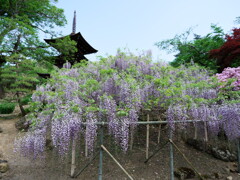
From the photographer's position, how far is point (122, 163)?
473 centimetres

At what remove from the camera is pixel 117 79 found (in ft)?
14.0

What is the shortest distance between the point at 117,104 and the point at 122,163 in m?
1.71

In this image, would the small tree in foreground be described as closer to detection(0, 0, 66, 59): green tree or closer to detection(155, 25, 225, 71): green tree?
detection(155, 25, 225, 71): green tree

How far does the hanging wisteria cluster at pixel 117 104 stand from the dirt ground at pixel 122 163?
67cm

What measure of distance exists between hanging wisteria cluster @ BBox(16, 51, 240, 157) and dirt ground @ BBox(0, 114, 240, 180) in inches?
26.2

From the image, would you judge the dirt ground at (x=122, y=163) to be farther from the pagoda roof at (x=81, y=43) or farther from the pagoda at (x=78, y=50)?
the pagoda roof at (x=81, y=43)

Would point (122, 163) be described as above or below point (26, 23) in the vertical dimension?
below

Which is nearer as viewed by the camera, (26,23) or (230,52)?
(230,52)

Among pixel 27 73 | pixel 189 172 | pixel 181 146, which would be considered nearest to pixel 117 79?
pixel 189 172

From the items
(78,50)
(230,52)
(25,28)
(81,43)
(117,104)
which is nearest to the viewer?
(117,104)

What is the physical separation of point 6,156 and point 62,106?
13.1 ft

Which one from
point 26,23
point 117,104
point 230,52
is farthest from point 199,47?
point 26,23

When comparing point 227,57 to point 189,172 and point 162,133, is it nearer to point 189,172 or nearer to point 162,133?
point 162,133

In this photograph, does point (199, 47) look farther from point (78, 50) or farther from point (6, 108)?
point (6, 108)
